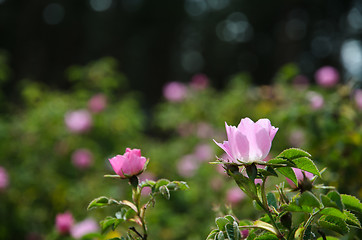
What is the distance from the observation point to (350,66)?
9656mm

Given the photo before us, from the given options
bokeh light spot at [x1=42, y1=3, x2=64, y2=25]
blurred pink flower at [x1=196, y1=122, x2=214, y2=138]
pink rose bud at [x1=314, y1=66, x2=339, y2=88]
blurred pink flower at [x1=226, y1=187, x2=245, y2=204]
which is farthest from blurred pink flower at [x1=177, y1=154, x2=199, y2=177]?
bokeh light spot at [x1=42, y1=3, x2=64, y2=25]

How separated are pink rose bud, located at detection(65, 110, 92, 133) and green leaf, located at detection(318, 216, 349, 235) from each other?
204 centimetres

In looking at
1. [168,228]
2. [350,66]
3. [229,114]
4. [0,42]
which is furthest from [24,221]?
[0,42]

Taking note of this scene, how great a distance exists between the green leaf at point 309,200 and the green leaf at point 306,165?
6 cm

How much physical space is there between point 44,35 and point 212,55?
5.66 metres

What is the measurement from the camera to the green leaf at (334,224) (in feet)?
2.07

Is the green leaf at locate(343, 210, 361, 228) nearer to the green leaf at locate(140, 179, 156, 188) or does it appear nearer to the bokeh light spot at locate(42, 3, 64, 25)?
the green leaf at locate(140, 179, 156, 188)

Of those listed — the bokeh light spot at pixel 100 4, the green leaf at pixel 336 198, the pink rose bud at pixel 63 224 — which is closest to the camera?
the green leaf at pixel 336 198

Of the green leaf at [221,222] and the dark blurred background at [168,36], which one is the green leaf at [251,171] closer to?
the green leaf at [221,222]

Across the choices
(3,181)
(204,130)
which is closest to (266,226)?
(3,181)

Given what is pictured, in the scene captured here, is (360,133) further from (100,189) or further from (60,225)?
(100,189)

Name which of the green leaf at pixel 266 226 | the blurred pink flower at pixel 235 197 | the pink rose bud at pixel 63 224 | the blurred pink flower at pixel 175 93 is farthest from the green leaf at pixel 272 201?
the blurred pink flower at pixel 175 93

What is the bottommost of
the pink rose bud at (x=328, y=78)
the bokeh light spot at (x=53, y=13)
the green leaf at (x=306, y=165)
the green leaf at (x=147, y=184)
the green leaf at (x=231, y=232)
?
the green leaf at (x=231, y=232)

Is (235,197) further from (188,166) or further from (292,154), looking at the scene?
(292,154)
